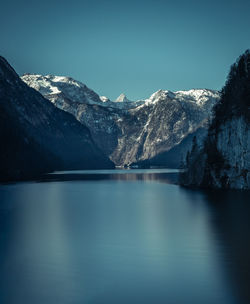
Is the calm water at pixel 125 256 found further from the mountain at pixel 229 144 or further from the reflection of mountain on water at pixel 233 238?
the mountain at pixel 229 144

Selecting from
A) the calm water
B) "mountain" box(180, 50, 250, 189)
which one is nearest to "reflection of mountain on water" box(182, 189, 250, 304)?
the calm water

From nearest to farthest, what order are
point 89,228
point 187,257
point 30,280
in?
point 30,280, point 187,257, point 89,228

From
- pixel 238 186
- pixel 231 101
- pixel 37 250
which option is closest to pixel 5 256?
pixel 37 250

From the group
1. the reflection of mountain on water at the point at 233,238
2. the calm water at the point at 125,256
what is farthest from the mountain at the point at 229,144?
the calm water at the point at 125,256

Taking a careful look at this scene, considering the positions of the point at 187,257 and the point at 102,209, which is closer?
the point at 187,257

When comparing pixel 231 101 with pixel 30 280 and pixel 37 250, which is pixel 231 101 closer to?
pixel 37 250

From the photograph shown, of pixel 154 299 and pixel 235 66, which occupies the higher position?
pixel 235 66

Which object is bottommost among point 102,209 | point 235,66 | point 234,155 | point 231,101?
point 102,209
